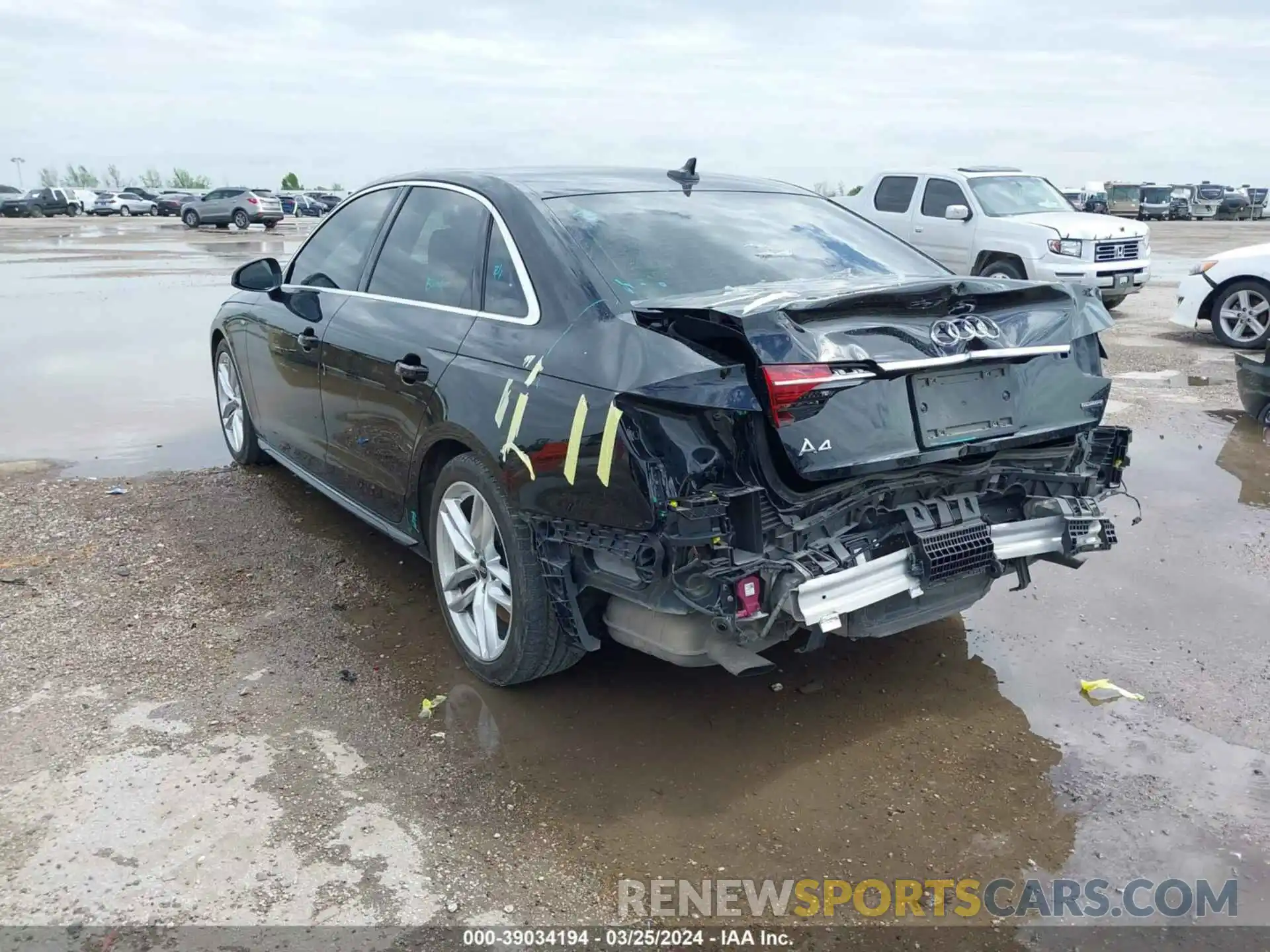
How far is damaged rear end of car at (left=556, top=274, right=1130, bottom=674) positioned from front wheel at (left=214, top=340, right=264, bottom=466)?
12.2 feet

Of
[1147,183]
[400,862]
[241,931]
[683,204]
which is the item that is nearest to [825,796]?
[400,862]

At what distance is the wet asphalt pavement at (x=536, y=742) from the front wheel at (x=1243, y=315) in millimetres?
5902

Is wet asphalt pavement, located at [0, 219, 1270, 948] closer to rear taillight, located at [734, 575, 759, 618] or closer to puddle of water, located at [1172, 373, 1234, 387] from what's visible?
rear taillight, located at [734, 575, 759, 618]

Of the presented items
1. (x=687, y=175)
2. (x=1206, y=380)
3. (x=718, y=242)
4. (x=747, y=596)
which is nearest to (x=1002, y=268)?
(x=1206, y=380)

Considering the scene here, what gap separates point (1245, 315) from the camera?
10570 millimetres

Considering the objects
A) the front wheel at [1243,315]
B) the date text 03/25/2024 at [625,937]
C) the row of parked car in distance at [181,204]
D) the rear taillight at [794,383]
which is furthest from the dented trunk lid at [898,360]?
the row of parked car in distance at [181,204]

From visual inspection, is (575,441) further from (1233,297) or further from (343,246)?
(1233,297)

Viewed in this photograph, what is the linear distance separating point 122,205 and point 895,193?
55908 mm

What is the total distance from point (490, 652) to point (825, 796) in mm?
1285

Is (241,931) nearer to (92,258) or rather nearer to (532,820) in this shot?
(532,820)

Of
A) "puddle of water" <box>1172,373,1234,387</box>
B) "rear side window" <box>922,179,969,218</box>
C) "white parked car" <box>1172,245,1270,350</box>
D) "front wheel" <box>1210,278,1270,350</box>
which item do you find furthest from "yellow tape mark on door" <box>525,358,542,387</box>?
"rear side window" <box>922,179,969,218</box>

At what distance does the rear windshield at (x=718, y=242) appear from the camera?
345cm

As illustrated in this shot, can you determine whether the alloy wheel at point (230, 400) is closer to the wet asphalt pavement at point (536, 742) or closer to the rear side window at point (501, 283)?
the wet asphalt pavement at point (536, 742)

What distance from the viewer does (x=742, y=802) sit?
310 centimetres
